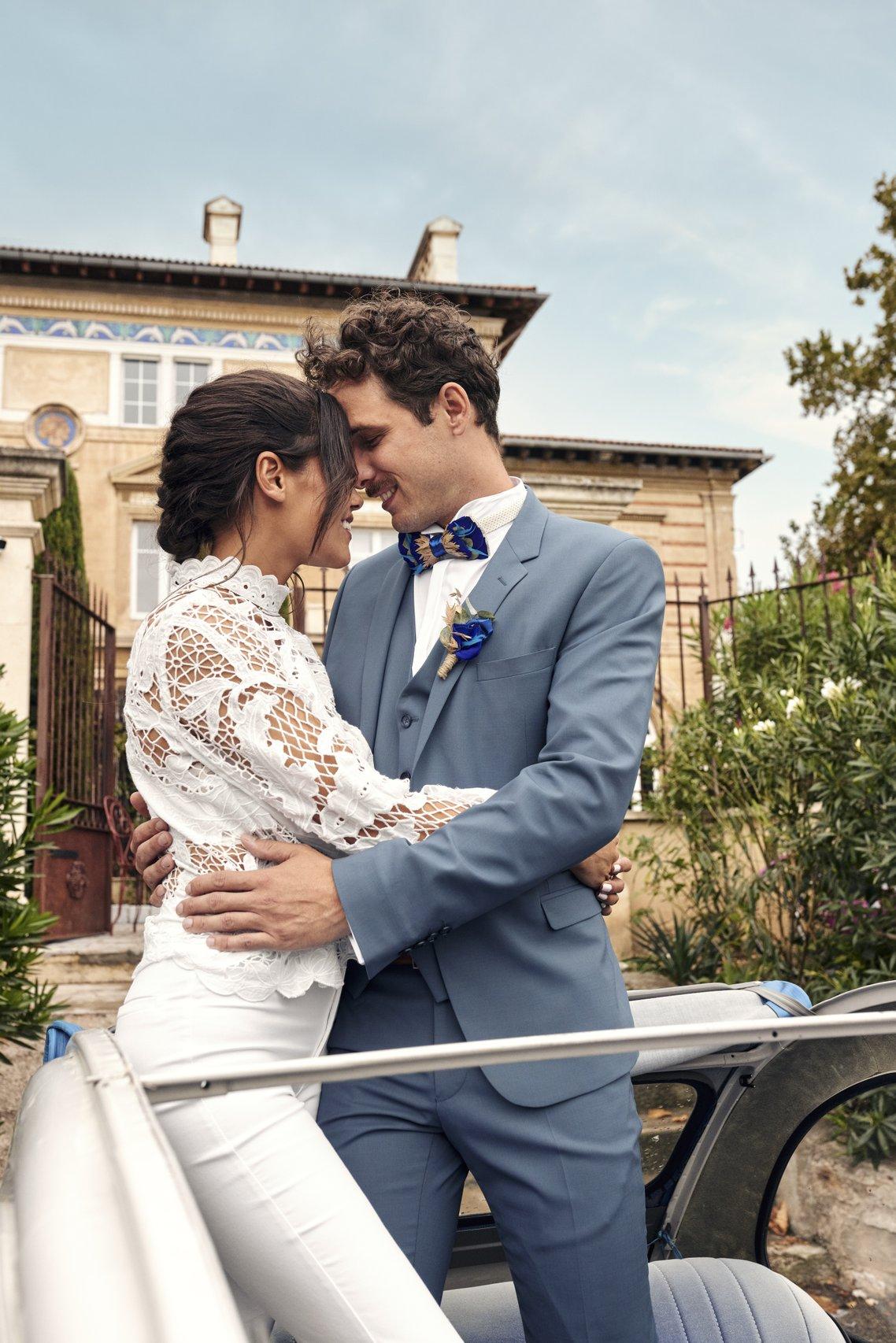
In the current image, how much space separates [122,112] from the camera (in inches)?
717

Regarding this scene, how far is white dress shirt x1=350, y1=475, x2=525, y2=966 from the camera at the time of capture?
218 cm

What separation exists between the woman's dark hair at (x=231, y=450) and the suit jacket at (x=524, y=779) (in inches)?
14.5

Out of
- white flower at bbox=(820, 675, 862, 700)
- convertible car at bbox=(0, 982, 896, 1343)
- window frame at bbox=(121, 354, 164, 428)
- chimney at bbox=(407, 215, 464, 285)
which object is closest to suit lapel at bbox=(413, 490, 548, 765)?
convertible car at bbox=(0, 982, 896, 1343)

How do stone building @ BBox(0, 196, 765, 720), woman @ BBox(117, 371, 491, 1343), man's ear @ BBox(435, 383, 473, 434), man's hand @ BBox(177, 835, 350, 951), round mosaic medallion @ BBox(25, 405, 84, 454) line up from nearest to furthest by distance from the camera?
1. woman @ BBox(117, 371, 491, 1343)
2. man's hand @ BBox(177, 835, 350, 951)
3. man's ear @ BBox(435, 383, 473, 434)
4. stone building @ BBox(0, 196, 765, 720)
5. round mosaic medallion @ BBox(25, 405, 84, 454)

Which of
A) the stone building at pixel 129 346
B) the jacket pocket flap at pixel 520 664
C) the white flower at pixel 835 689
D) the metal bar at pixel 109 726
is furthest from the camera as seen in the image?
the stone building at pixel 129 346

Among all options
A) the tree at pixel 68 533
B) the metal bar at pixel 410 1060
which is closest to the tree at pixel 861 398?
the tree at pixel 68 533

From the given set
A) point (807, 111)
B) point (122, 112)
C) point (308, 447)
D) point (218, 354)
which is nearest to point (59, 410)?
point (218, 354)

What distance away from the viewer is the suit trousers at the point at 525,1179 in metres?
1.70

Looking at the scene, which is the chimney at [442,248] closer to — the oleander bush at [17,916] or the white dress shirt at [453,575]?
the oleander bush at [17,916]

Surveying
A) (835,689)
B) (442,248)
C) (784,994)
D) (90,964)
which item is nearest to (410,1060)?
(784,994)

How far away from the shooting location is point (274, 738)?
1.66m

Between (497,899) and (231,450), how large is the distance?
0.87 metres

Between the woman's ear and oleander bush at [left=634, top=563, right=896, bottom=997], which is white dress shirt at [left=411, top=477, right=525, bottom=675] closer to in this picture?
the woman's ear

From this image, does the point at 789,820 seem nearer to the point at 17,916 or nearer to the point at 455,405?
the point at 17,916
